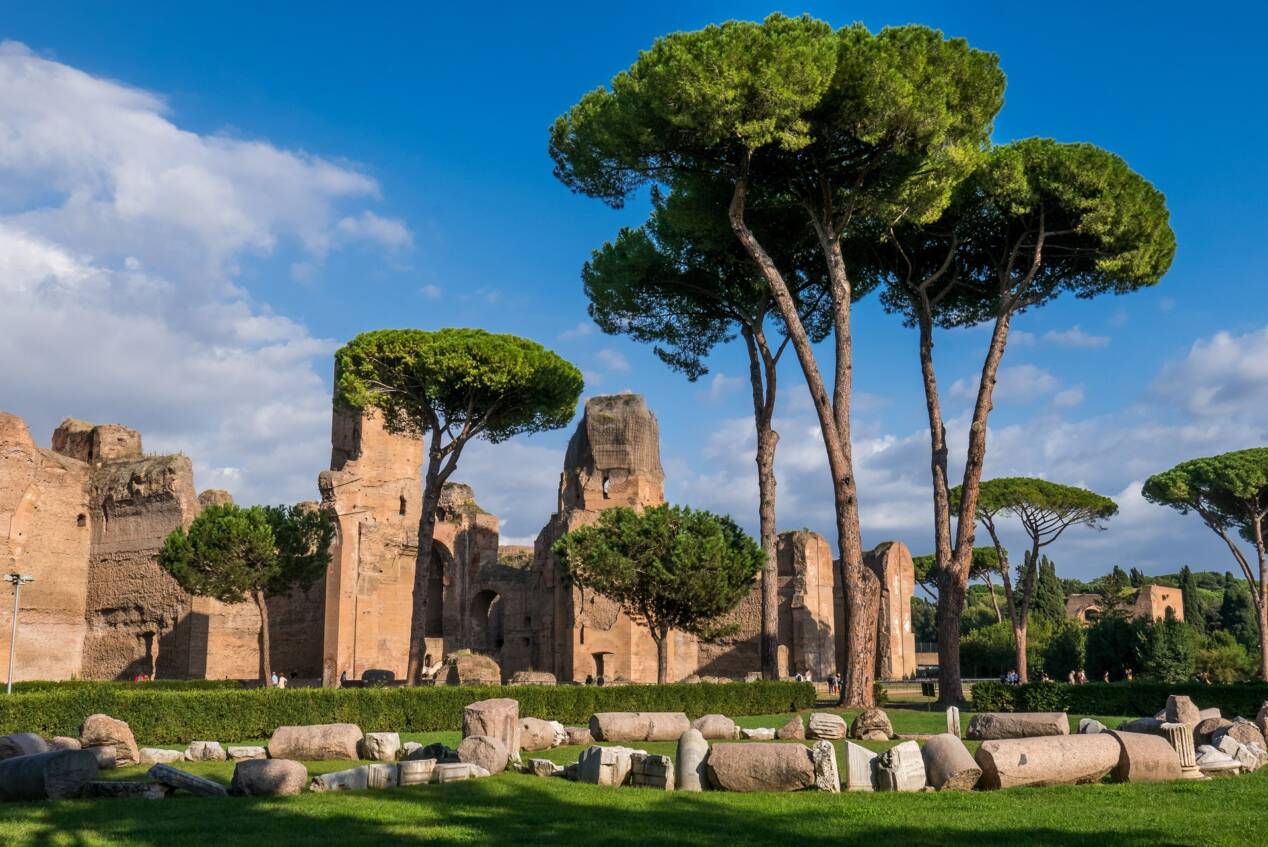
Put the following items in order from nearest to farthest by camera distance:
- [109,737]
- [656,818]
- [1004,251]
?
[656,818] → [109,737] → [1004,251]

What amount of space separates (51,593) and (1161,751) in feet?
98.5

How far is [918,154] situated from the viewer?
1752 cm

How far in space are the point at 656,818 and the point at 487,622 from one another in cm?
2840

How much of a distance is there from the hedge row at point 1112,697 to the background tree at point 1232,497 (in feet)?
48.6

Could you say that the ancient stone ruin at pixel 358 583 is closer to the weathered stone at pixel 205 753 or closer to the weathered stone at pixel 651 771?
the weathered stone at pixel 205 753

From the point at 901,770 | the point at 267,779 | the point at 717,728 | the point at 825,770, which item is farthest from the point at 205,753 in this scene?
the point at 901,770

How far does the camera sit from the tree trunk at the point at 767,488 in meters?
20.4

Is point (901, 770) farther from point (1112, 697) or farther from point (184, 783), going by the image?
point (1112, 697)

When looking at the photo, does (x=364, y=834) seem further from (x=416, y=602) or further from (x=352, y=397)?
(x=352, y=397)

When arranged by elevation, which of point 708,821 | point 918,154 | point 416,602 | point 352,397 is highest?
point 918,154

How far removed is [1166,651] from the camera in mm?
28703

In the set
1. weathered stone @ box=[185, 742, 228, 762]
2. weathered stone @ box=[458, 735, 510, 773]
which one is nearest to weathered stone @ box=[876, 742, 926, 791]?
weathered stone @ box=[458, 735, 510, 773]

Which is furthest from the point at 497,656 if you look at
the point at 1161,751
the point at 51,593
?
the point at 1161,751

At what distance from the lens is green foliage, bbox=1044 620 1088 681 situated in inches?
1264
